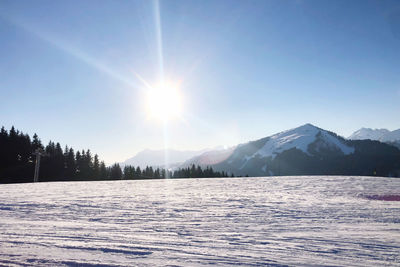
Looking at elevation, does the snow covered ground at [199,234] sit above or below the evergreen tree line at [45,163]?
below

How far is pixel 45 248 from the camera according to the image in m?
4.27

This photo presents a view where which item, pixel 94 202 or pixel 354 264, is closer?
pixel 354 264

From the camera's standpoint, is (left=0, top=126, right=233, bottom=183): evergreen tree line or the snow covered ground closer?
the snow covered ground

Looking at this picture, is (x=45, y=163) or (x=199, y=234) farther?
(x=45, y=163)

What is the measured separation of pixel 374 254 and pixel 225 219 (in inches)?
143

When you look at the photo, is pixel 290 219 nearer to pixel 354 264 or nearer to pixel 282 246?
pixel 282 246

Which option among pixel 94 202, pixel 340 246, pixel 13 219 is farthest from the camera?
pixel 94 202

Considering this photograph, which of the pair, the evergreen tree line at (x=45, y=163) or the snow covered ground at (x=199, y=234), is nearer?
the snow covered ground at (x=199, y=234)

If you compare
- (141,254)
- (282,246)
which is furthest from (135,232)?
(282,246)

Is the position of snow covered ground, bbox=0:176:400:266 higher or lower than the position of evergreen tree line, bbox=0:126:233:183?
lower

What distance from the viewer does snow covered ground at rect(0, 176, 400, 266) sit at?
12.8 ft

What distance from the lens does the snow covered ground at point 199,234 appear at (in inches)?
153

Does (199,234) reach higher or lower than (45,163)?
lower

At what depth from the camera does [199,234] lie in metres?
5.40
